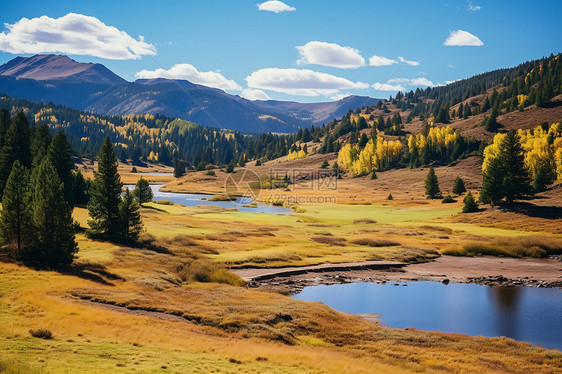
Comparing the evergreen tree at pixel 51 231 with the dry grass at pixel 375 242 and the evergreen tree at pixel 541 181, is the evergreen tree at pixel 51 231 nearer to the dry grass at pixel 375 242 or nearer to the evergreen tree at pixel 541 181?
the dry grass at pixel 375 242

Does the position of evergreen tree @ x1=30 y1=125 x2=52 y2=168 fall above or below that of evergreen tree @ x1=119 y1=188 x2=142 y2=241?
above

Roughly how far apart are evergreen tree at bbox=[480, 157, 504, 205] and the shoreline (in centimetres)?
3509

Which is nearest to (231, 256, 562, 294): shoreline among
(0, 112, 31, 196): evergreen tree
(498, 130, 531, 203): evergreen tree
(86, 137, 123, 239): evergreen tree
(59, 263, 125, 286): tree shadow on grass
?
(59, 263, 125, 286): tree shadow on grass

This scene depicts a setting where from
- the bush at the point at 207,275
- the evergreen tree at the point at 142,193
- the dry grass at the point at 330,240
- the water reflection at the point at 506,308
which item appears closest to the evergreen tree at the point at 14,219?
the bush at the point at 207,275

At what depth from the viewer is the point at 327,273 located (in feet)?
184

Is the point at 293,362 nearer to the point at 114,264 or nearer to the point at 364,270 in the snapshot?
the point at 114,264

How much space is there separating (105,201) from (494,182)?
7894 centimetres

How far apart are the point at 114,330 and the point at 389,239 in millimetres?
55987

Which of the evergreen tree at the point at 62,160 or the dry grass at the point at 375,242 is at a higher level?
the evergreen tree at the point at 62,160

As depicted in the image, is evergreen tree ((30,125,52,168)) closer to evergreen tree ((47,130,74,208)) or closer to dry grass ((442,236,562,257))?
evergreen tree ((47,130,74,208))

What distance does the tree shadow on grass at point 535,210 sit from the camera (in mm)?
87350

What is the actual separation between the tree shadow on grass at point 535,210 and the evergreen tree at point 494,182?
2785 millimetres

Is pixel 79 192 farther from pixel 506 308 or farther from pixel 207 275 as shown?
pixel 506 308

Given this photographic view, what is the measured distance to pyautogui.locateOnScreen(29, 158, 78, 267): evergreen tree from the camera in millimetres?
43500
